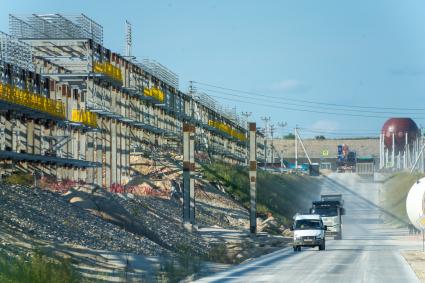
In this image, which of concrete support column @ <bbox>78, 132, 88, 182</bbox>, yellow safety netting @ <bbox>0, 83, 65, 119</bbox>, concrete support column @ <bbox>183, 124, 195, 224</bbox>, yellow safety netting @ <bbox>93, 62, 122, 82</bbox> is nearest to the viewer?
yellow safety netting @ <bbox>0, 83, 65, 119</bbox>

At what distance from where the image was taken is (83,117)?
236 ft

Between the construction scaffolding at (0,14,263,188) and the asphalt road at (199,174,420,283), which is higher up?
the construction scaffolding at (0,14,263,188)

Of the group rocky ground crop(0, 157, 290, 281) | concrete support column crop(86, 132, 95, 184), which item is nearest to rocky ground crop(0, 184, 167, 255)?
rocky ground crop(0, 157, 290, 281)

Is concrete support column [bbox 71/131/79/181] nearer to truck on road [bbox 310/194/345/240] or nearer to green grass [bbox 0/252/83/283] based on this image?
truck on road [bbox 310/194/345/240]

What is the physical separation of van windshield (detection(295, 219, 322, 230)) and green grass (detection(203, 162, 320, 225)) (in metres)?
33.3

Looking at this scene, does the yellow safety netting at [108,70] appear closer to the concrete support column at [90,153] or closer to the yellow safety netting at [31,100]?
the concrete support column at [90,153]

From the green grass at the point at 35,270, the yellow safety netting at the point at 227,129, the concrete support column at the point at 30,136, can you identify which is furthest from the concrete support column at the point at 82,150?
the green grass at the point at 35,270

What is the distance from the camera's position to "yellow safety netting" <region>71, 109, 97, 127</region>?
2827 inches

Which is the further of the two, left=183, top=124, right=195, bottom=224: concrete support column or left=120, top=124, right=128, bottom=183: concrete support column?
left=120, top=124, right=128, bottom=183: concrete support column

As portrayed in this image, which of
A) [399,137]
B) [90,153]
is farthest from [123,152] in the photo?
[399,137]

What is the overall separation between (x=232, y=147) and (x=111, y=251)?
111491 millimetres

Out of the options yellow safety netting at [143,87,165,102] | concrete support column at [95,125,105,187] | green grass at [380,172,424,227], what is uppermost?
yellow safety netting at [143,87,165,102]

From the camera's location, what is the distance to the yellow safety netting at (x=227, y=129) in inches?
5066

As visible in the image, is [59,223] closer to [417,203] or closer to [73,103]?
[417,203]
